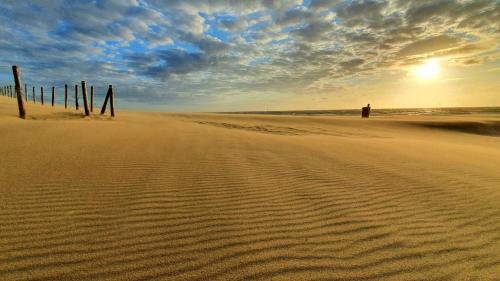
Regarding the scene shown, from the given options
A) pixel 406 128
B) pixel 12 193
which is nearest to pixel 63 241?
pixel 12 193

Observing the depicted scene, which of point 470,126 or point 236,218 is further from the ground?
point 470,126

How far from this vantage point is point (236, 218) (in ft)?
10.2

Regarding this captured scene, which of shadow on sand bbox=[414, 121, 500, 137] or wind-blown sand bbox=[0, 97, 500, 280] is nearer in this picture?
wind-blown sand bbox=[0, 97, 500, 280]

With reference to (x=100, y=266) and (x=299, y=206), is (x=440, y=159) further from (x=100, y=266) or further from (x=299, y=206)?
(x=100, y=266)

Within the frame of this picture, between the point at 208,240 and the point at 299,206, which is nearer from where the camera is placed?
the point at 208,240

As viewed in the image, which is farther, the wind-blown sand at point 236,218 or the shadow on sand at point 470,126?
the shadow on sand at point 470,126

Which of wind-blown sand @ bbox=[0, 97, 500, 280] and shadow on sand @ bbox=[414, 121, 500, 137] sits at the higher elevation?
shadow on sand @ bbox=[414, 121, 500, 137]

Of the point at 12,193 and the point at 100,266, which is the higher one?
the point at 12,193

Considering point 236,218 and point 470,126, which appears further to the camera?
point 470,126

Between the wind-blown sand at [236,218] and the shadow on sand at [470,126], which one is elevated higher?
the shadow on sand at [470,126]

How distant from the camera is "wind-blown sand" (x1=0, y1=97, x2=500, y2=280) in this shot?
229 centimetres

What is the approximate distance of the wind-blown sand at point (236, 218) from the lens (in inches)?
90.0

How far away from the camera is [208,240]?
2.65 metres

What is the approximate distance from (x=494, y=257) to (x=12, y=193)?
5.08 meters
